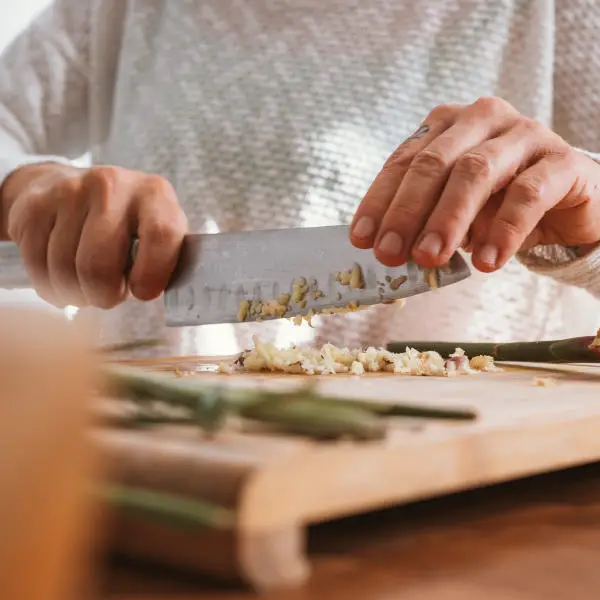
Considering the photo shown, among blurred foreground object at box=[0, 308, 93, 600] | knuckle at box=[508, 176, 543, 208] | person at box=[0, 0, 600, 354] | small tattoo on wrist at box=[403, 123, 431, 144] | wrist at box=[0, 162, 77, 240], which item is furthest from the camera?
person at box=[0, 0, 600, 354]

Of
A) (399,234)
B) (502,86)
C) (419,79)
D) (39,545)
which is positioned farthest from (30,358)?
(502,86)

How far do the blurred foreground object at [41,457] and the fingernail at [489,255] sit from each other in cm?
75

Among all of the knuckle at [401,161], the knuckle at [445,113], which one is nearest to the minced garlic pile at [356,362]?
the knuckle at [401,161]

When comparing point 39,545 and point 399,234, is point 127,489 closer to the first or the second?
point 39,545

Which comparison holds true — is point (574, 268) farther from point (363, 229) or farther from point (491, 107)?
point (363, 229)

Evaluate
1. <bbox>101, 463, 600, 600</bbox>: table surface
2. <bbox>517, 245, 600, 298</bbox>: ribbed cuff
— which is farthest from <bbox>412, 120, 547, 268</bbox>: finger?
<bbox>101, 463, 600, 600</bbox>: table surface

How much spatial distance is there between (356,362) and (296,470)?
0.56 meters

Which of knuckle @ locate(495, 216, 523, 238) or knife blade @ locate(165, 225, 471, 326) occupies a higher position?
knuckle @ locate(495, 216, 523, 238)

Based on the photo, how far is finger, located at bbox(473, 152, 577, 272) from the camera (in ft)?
3.20

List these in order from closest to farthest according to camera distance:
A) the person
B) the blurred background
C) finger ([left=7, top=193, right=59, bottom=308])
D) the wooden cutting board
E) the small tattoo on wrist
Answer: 1. the wooden cutting board
2. the small tattoo on wrist
3. finger ([left=7, top=193, right=59, bottom=308])
4. the person
5. the blurred background

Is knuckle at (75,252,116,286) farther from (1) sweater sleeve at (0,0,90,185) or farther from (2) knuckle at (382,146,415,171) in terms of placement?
(1) sweater sleeve at (0,0,90,185)

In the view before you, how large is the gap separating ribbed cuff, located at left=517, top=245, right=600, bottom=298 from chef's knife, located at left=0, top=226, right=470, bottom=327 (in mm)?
432

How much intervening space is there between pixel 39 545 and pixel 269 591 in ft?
0.50

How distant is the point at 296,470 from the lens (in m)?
0.41
